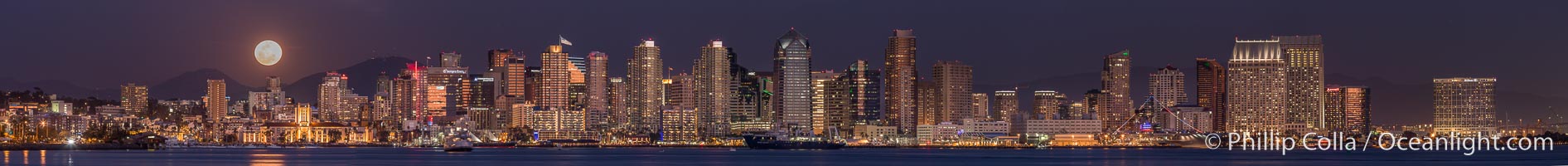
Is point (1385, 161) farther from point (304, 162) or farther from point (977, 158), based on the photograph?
point (304, 162)

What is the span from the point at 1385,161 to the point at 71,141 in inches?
4437

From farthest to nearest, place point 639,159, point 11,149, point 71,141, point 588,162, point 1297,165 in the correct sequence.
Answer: point 71,141 → point 11,149 → point 639,159 → point 588,162 → point 1297,165

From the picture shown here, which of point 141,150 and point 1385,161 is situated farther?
point 141,150

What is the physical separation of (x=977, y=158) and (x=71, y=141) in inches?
3430

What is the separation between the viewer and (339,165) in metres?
125

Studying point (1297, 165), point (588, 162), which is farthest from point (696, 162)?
point (1297, 165)

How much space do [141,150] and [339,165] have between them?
64826mm

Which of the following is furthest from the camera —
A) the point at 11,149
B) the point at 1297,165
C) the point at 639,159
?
the point at 11,149

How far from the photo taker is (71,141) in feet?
636

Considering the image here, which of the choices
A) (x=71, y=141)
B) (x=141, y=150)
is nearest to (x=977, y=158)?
(x=141, y=150)

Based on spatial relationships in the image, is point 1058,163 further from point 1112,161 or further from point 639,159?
point 639,159

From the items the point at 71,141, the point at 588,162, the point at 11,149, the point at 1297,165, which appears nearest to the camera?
the point at 1297,165

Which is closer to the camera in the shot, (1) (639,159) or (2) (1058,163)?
(2) (1058,163)

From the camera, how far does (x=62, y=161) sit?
5074 inches
